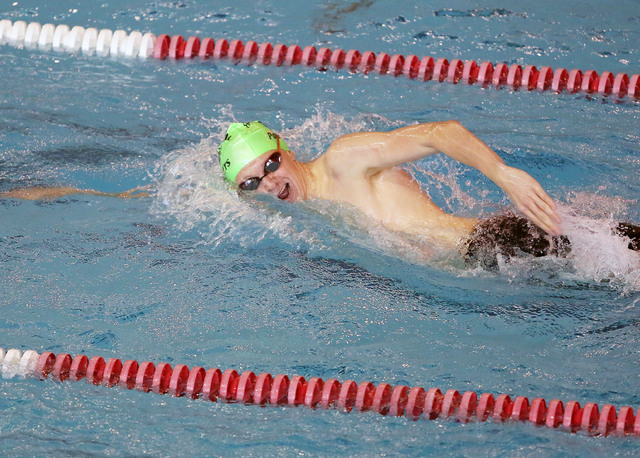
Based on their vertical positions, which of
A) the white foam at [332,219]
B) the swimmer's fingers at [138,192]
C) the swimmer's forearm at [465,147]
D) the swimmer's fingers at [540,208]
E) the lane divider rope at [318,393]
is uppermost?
the swimmer's forearm at [465,147]

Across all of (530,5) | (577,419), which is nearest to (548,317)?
(577,419)

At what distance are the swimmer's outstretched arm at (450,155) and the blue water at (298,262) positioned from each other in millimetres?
390

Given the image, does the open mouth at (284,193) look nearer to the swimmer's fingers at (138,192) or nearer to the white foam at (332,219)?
the white foam at (332,219)

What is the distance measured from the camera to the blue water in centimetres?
302

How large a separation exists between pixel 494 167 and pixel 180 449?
62.1 inches

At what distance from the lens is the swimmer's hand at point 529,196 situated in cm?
308

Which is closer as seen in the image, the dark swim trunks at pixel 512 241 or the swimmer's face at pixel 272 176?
the dark swim trunks at pixel 512 241

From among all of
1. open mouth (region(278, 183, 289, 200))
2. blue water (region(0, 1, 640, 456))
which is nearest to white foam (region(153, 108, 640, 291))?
blue water (region(0, 1, 640, 456))

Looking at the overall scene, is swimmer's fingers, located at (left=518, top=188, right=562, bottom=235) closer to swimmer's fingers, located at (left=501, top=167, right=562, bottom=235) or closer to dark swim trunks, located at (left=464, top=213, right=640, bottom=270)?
swimmer's fingers, located at (left=501, top=167, right=562, bottom=235)

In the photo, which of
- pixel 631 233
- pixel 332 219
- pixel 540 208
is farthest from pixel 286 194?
pixel 631 233

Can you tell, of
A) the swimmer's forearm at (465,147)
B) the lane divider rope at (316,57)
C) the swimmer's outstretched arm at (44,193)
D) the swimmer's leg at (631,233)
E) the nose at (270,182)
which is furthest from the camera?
the lane divider rope at (316,57)

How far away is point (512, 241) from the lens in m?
3.55

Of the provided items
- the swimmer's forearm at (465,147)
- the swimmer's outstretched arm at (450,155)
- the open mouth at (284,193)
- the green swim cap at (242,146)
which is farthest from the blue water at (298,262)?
the swimmer's forearm at (465,147)

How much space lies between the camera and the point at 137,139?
4.84 meters
